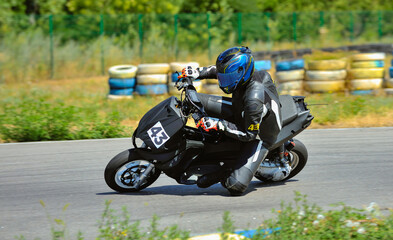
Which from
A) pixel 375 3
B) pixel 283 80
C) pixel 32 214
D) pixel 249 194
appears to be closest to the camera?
pixel 32 214

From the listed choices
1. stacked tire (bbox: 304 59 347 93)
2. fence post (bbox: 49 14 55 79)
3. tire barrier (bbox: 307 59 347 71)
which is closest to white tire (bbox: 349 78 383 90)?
stacked tire (bbox: 304 59 347 93)

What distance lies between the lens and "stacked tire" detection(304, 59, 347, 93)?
13.6m

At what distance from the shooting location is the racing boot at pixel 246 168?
5975mm

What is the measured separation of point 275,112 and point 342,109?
19.0 ft

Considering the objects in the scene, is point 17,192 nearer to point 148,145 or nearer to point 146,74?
point 148,145

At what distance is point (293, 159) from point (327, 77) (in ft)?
24.2

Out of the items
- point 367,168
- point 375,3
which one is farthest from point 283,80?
point 375,3

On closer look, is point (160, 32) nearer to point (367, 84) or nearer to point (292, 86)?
point (292, 86)

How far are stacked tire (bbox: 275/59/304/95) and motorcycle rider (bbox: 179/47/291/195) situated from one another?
7456 mm

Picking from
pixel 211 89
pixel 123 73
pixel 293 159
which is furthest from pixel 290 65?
pixel 293 159

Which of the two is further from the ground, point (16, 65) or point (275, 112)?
point (275, 112)

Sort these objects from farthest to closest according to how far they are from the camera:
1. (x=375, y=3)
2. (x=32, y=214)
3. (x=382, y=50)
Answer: (x=375, y=3) < (x=382, y=50) < (x=32, y=214)

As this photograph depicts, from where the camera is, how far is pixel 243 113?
5949 millimetres

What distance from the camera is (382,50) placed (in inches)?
877
